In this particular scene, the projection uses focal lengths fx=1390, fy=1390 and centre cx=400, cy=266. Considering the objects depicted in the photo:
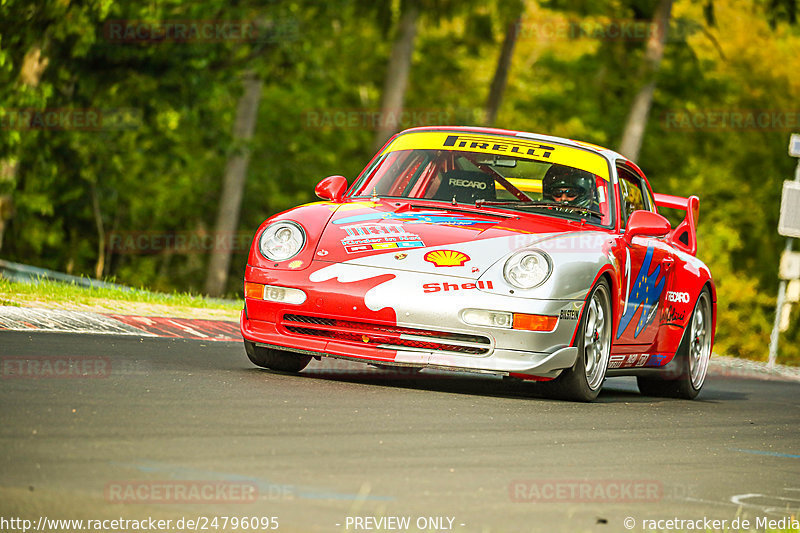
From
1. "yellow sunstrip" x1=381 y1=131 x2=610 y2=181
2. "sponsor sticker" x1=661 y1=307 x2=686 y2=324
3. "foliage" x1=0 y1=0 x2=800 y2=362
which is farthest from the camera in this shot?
"foliage" x1=0 y1=0 x2=800 y2=362

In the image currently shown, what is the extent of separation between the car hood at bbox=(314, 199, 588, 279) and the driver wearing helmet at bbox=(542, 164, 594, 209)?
0.71 meters

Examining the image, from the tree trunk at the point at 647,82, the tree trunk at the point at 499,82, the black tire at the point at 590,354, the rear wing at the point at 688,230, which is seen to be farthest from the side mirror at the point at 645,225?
the tree trunk at the point at 499,82

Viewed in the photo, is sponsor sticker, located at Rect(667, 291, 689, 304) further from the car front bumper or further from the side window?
the car front bumper

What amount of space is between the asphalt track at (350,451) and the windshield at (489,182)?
1265 millimetres

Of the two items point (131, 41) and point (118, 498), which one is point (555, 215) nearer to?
point (118, 498)

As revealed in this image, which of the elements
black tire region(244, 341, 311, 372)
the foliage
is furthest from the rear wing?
the foliage

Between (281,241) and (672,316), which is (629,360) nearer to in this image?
(672,316)

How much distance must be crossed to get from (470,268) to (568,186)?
1.80m

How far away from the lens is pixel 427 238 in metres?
8.11

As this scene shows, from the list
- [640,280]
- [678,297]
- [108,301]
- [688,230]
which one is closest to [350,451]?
[640,280]

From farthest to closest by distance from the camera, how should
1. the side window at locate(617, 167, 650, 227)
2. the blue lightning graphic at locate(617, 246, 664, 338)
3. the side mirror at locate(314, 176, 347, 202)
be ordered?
the side window at locate(617, 167, 650, 227), the side mirror at locate(314, 176, 347, 202), the blue lightning graphic at locate(617, 246, 664, 338)

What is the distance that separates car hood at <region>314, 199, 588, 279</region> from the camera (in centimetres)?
793

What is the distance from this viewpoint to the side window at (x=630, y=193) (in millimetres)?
9641

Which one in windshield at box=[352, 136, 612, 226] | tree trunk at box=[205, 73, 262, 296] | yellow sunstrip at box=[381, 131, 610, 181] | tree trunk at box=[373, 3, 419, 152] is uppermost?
tree trunk at box=[373, 3, 419, 152]
